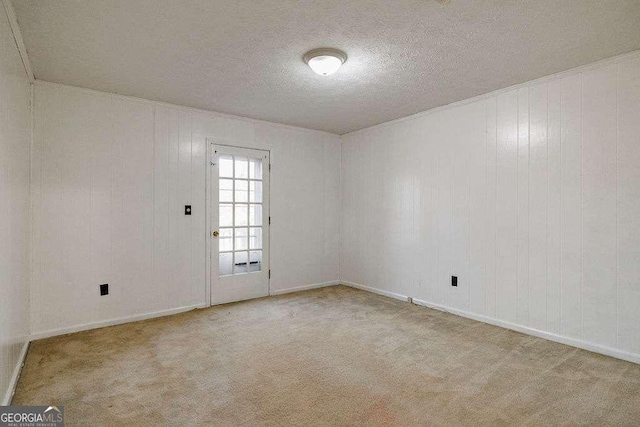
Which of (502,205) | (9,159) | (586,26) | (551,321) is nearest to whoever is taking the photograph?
(9,159)

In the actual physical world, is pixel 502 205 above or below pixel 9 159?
below

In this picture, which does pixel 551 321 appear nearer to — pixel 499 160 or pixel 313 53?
pixel 499 160

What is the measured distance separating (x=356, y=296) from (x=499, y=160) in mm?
2535

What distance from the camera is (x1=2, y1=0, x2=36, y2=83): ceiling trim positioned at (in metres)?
2.09

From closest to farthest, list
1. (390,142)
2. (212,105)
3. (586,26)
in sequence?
(586,26) < (212,105) < (390,142)

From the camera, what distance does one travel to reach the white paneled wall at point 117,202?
330 cm

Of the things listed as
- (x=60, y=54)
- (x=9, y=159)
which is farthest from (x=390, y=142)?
(x=9, y=159)

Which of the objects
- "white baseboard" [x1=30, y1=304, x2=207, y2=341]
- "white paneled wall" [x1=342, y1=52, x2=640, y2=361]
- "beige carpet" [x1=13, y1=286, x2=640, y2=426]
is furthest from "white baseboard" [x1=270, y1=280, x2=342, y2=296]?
"beige carpet" [x1=13, y1=286, x2=640, y2=426]

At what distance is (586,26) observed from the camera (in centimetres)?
232

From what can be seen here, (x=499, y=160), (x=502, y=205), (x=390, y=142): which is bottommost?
(x=502, y=205)

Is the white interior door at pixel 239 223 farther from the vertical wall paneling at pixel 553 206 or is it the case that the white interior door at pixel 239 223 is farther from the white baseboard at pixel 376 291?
the vertical wall paneling at pixel 553 206

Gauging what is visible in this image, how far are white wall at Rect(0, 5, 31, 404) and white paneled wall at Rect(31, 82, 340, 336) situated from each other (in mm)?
278

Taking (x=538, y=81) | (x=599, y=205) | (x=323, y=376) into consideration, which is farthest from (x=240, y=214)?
(x=599, y=205)

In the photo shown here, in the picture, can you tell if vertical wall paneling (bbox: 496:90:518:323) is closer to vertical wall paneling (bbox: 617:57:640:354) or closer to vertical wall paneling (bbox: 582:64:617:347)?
vertical wall paneling (bbox: 582:64:617:347)
